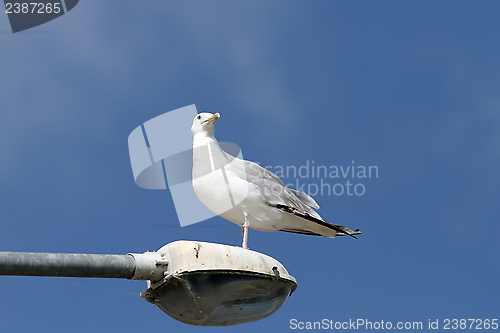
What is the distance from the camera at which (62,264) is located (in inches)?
228

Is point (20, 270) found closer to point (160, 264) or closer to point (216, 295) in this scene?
point (160, 264)

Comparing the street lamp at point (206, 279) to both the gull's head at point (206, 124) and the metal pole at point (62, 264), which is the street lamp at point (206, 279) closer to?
the metal pole at point (62, 264)

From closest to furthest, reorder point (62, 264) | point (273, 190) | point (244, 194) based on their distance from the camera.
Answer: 1. point (62, 264)
2. point (244, 194)
3. point (273, 190)

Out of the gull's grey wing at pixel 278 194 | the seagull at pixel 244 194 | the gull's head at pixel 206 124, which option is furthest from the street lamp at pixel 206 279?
the gull's head at pixel 206 124

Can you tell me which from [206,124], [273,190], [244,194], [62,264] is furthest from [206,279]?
[206,124]

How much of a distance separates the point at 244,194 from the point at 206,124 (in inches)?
63.4

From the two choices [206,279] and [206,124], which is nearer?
[206,279]

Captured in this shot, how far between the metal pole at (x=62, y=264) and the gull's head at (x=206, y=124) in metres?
4.60

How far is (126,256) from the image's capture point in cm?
648

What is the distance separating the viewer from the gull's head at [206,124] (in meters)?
10.6

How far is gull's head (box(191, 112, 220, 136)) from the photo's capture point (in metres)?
10.6

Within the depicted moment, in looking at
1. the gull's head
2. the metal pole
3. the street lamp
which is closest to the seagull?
the gull's head

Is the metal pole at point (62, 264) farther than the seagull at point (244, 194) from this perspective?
No

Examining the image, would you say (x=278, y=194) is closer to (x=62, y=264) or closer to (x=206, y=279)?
(x=206, y=279)
